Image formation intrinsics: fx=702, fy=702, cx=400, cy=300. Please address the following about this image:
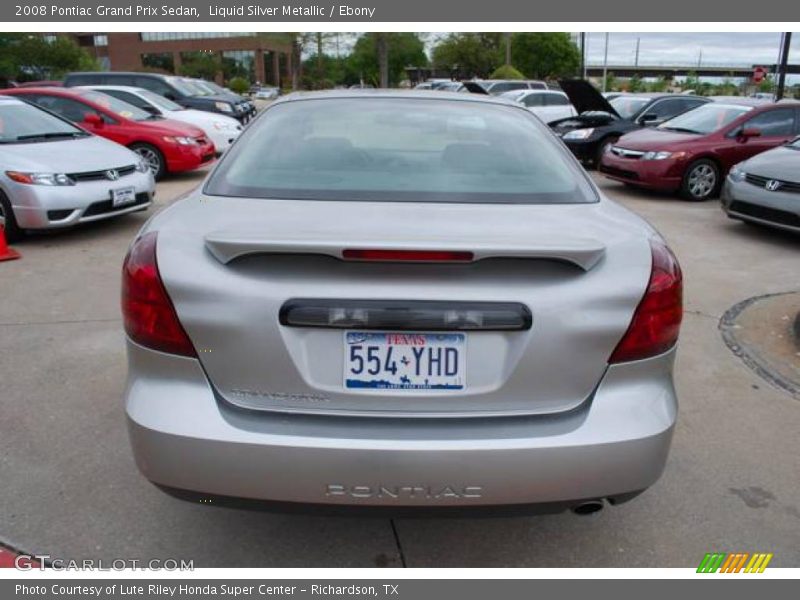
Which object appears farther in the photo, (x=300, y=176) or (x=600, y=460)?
(x=300, y=176)

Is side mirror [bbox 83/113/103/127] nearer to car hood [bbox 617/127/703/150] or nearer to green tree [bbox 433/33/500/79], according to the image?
car hood [bbox 617/127/703/150]

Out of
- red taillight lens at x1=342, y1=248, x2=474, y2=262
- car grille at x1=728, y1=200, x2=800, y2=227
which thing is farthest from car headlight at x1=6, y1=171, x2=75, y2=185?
car grille at x1=728, y1=200, x2=800, y2=227

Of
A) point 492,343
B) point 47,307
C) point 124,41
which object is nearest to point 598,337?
point 492,343

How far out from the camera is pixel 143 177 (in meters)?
7.76

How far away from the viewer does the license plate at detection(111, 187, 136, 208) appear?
23.9 ft

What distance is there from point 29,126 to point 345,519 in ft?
22.3

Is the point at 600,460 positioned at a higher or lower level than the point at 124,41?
lower

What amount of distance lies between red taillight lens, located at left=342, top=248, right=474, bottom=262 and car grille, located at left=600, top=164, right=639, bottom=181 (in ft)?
30.2

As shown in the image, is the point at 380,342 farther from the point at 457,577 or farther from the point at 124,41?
the point at 124,41

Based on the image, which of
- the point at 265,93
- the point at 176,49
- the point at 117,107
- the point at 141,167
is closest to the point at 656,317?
the point at 141,167

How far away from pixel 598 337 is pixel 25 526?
2271mm

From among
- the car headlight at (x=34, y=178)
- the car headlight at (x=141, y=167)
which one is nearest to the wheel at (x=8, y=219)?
→ the car headlight at (x=34, y=178)

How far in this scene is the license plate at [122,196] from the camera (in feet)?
23.9

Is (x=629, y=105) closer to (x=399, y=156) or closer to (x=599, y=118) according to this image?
(x=599, y=118)
